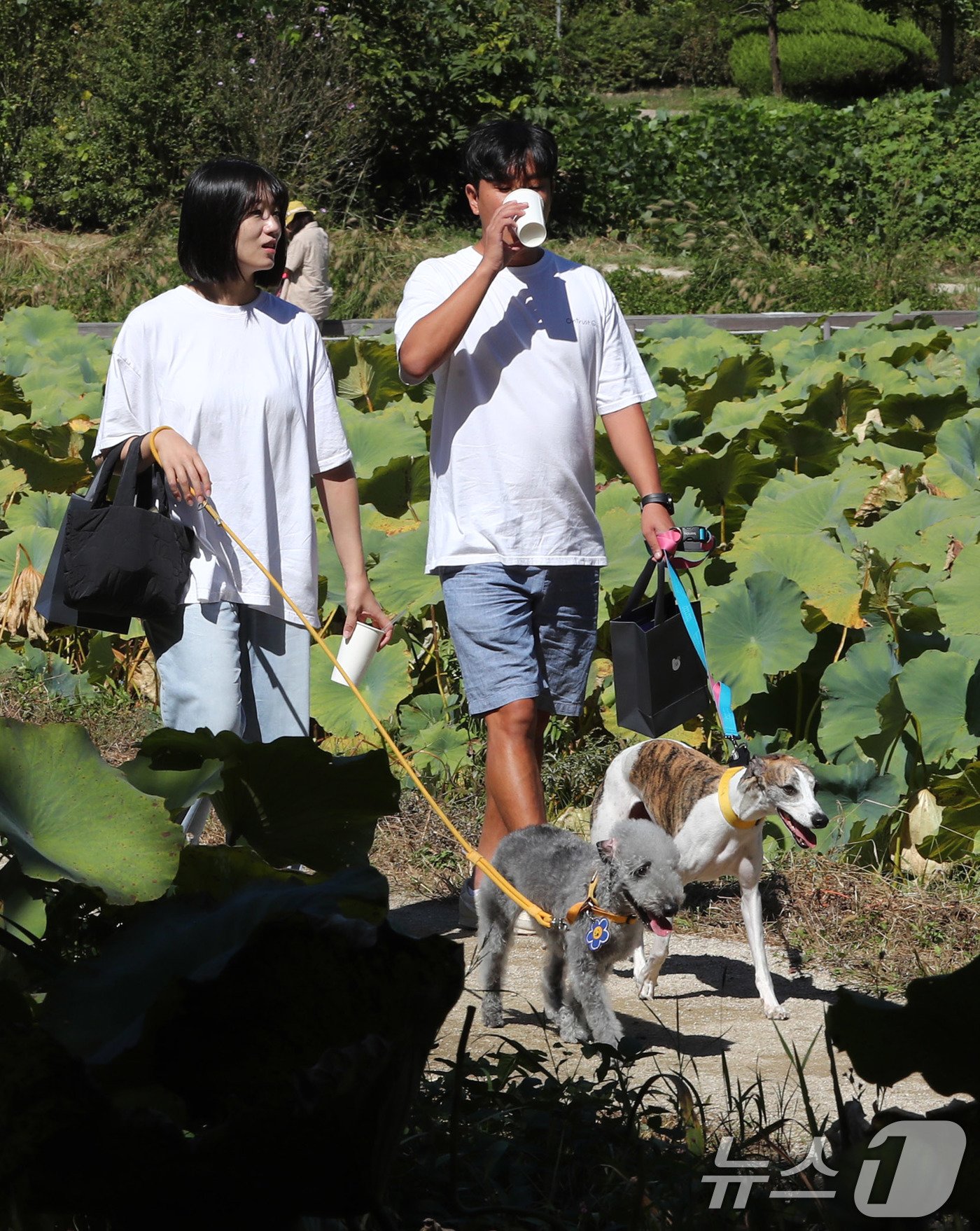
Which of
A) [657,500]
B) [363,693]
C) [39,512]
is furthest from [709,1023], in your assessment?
[39,512]

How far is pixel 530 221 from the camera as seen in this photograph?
3.33 meters

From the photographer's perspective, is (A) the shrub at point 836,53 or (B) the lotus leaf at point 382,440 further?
(A) the shrub at point 836,53

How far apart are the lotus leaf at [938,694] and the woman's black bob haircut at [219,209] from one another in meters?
2.03

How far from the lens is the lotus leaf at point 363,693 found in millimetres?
4887

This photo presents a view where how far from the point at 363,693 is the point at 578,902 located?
1.99m

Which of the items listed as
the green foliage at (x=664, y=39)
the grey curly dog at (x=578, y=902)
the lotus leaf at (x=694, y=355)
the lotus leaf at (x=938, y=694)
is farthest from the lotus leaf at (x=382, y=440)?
the green foliage at (x=664, y=39)

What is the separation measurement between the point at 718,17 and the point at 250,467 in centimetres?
4092

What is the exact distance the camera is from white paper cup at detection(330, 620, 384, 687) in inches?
138

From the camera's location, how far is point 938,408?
640cm

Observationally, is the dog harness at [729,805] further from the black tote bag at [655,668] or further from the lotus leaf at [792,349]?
the lotus leaf at [792,349]

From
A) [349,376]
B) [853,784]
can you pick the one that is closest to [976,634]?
[853,784]

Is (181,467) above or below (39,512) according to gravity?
above

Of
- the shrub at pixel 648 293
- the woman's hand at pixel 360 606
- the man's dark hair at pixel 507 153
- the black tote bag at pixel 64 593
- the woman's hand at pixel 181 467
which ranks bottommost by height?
the shrub at pixel 648 293

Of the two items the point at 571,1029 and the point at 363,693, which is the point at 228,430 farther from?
the point at 363,693
